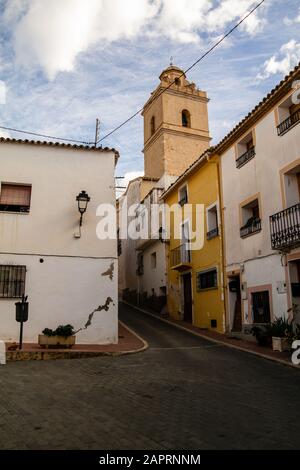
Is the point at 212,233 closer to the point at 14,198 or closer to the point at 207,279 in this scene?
the point at 207,279

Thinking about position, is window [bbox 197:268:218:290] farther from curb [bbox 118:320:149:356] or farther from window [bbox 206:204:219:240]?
curb [bbox 118:320:149:356]

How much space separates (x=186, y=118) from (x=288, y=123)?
2210cm

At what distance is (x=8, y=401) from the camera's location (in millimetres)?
5879

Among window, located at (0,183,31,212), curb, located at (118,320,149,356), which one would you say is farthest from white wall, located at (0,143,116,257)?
curb, located at (118,320,149,356)

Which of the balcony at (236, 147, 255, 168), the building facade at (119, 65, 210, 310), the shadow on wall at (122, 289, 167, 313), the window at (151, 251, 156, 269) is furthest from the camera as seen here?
the building facade at (119, 65, 210, 310)

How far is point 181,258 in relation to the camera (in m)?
20.7

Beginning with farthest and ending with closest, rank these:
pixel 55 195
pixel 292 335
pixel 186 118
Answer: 1. pixel 186 118
2. pixel 55 195
3. pixel 292 335

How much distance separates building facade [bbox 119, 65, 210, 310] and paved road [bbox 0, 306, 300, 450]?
51.5ft

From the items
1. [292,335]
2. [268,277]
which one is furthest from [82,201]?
[292,335]

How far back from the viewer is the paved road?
4.35 meters

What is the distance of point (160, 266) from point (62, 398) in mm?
18254

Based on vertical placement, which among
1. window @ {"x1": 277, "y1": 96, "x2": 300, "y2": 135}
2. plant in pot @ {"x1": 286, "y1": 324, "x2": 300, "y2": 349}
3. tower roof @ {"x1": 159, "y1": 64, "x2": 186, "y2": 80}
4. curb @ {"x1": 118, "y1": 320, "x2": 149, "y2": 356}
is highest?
tower roof @ {"x1": 159, "y1": 64, "x2": 186, "y2": 80}
